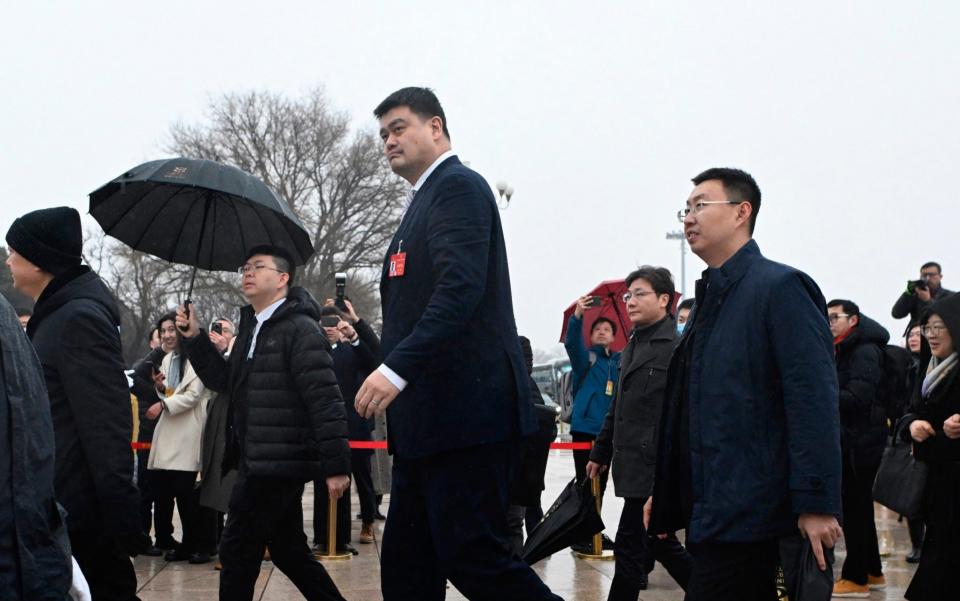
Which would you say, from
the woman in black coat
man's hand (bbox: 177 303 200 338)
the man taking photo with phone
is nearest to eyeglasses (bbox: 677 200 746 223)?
the woman in black coat

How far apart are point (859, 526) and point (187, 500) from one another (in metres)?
5.11

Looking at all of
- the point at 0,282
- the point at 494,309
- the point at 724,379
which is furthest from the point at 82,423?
the point at 0,282

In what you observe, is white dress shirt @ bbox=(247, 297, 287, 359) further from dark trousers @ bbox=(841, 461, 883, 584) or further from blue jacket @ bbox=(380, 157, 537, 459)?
dark trousers @ bbox=(841, 461, 883, 584)

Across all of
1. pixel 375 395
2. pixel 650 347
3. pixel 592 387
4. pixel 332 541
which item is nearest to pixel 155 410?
pixel 332 541

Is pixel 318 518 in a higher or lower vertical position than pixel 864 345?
lower

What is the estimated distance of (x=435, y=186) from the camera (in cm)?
415

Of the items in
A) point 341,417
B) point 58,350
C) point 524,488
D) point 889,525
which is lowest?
point 889,525

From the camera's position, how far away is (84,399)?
4.54 meters

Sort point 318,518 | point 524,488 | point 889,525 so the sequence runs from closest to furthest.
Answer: point 524,488 → point 318,518 → point 889,525

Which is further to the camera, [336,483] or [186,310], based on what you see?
[186,310]

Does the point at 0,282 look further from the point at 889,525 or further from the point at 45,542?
the point at 45,542

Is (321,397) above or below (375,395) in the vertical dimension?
below

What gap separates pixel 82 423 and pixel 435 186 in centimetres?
171

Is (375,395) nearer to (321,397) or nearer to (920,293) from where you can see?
(321,397)
